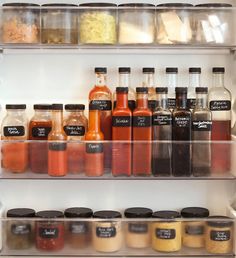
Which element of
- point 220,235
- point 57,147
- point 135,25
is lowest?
point 220,235

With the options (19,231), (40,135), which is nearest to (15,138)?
(40,135)

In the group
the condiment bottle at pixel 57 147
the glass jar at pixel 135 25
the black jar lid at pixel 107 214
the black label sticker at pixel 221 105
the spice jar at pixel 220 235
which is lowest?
the spice jar at pixel 220 235

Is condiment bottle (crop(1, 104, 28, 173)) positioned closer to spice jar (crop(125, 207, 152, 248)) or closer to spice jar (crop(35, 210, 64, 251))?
spice jar (crop(35, 210, 64, 251))

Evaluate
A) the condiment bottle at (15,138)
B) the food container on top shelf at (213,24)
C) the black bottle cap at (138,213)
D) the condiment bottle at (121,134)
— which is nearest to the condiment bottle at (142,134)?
the condiment bottle at (121,134)

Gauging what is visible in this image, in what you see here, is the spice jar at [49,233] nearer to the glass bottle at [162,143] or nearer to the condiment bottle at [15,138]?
the condiment bottle at [15,138]

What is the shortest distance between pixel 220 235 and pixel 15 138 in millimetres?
811

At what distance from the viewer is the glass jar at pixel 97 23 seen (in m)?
1.97

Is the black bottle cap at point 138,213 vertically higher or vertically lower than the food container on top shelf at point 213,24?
lower

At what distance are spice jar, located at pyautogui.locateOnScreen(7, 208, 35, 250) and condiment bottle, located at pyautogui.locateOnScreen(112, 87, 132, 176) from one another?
36 cm

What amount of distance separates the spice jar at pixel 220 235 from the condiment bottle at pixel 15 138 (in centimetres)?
70

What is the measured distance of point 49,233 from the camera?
2.02 metres

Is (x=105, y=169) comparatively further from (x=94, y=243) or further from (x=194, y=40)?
(x=194, y=40)

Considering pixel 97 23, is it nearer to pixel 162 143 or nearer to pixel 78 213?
pixel 162 143

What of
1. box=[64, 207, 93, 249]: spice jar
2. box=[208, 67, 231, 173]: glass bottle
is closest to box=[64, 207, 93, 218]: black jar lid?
box=[64, 207, 93, 249]: spice jar
